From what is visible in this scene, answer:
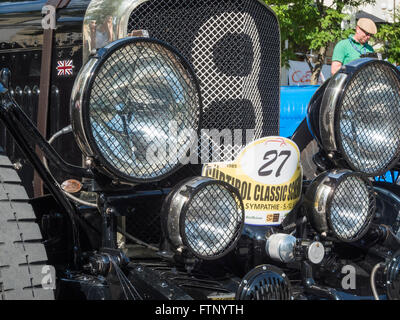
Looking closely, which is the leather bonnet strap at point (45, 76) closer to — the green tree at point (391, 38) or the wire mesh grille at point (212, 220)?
the wire mesh grille at point (212, 220)

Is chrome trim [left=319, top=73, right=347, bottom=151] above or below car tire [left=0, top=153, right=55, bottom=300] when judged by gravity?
above

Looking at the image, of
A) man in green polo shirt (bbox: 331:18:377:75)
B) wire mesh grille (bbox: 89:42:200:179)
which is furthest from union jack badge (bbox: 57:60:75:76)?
man in green polo shirt (bbox: 331:18:377:75)

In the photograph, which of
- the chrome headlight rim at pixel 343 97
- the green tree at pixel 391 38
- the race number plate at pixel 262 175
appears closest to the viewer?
the race number plate at pixel 262 175

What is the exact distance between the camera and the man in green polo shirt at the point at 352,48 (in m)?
5.49

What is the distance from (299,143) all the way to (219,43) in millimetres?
573

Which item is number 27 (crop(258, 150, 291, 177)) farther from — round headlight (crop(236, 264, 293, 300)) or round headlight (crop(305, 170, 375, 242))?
round headlight (crop(236, 264, 293, 300))

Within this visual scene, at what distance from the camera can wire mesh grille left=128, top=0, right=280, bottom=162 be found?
232cm

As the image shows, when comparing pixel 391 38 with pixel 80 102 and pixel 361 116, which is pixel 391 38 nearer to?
pixel 361 116

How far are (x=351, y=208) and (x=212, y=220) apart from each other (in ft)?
2.03

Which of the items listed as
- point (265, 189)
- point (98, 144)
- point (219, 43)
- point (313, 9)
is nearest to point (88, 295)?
point (98, 144)

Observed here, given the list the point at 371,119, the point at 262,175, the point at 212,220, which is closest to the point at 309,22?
the point at 371,119

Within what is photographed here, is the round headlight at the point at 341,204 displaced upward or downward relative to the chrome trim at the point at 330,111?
downward

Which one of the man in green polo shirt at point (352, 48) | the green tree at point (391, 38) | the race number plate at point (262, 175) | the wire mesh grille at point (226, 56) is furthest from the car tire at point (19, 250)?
the green tree at point (391, 38)

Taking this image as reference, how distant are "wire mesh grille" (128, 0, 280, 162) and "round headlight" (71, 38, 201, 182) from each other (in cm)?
30
